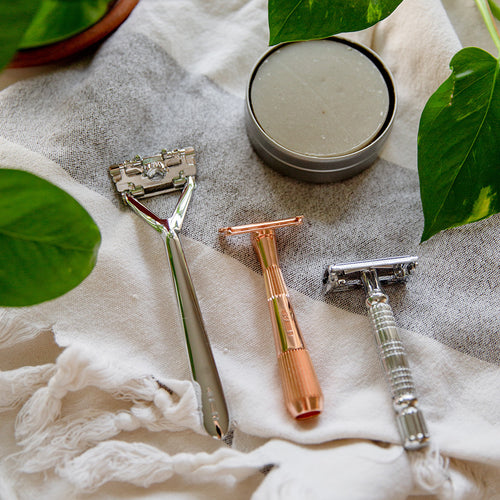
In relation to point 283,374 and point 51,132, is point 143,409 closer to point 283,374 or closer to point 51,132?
point 283,374

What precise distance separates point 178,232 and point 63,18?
0.80ft

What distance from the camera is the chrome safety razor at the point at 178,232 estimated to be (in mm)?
467

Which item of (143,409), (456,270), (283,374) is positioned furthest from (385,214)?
(143,409)

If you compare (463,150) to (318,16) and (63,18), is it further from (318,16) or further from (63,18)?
(63,18)

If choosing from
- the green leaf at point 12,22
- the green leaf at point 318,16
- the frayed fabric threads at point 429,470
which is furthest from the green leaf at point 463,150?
the green leaf at point 12,22

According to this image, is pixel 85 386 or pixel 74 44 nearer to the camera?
pixel 85 386

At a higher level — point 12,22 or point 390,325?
point 12,22

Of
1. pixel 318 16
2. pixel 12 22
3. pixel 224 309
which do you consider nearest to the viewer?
pixel 12 22

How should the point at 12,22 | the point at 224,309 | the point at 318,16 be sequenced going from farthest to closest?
the point at 224,309 → the point at 318,16 → the point at 12,22

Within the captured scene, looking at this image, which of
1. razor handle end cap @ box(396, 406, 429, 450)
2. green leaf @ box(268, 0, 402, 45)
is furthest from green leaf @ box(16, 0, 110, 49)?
razor handle end cap @ box(396, 406, 429, 450)

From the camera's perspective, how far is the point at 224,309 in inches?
20.8

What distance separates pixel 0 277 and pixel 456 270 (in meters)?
0.43

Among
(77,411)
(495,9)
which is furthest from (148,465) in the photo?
(495,9)

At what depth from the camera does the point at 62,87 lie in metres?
0.59
